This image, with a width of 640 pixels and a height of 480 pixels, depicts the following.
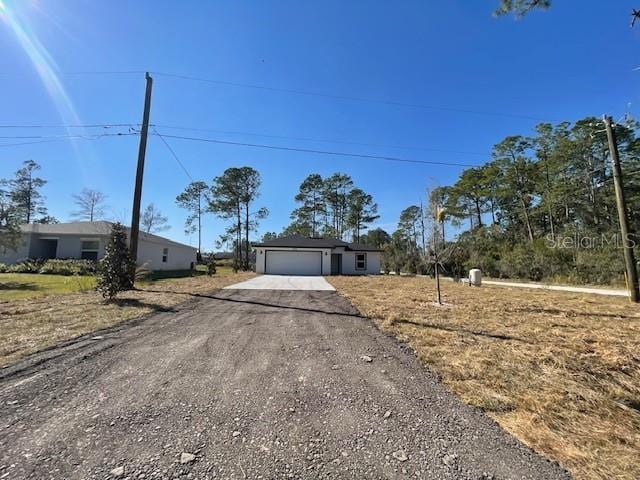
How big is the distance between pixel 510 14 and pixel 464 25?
606 centimetres

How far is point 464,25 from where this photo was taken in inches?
366

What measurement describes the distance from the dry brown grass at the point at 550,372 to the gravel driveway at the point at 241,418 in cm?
26

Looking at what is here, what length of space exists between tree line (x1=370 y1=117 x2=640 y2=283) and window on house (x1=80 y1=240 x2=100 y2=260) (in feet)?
64.0

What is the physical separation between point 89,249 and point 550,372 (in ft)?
75.9

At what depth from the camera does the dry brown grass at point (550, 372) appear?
→ 204 centimetres

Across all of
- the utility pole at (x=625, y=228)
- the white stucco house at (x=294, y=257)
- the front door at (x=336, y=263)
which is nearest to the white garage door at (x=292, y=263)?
the white stucco house at (x=294, y=257)

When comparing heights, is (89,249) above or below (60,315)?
above

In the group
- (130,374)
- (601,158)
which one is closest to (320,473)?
(130,374)

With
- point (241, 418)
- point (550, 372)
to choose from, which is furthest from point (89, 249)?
point (550, 372)

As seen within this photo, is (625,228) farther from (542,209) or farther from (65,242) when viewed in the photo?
(65,242)

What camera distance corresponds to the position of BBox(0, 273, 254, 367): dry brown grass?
13.8 feet

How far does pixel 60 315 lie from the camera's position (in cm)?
598

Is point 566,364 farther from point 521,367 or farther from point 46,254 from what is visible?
point 46,254

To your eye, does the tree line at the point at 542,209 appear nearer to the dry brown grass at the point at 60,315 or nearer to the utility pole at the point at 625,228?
the utility pole at the point at 625,228
